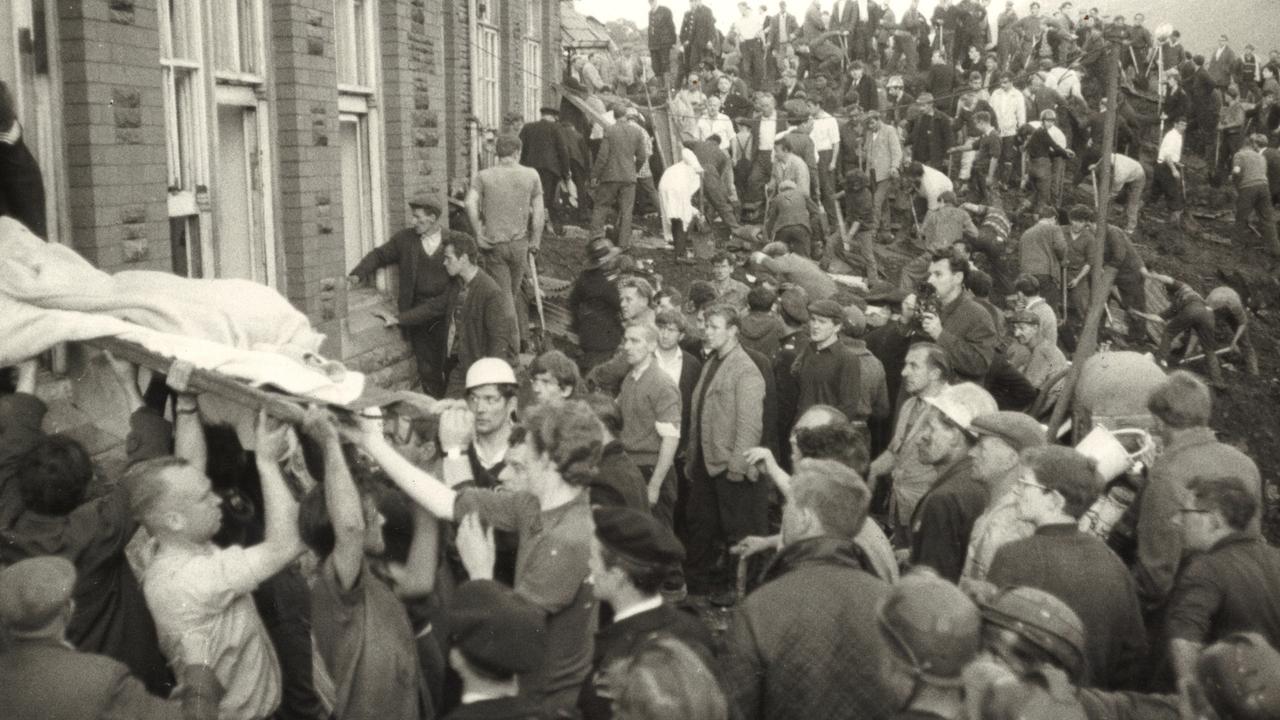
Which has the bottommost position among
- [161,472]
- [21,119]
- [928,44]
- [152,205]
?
[161,472]

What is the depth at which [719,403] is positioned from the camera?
7.73 metres

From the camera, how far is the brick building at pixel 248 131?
590 cm

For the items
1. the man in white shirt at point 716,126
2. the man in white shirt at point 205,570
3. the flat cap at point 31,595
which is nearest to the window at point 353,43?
the man in white shirt at point 205,570

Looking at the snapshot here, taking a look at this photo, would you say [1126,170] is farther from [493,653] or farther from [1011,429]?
[493,653]

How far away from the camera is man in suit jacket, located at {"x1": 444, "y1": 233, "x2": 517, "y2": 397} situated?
8602mm

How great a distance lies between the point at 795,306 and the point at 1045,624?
5.63 metres

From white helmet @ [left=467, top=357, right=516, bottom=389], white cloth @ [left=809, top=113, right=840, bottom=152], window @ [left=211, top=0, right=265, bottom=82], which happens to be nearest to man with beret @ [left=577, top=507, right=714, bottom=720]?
white helmet @ [left=467, top=357, right=516, bottom=389]

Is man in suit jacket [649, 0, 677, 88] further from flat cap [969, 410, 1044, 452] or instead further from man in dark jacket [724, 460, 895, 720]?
man in dark jacket [724, 460, 895, 720]

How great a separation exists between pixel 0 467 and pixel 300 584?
113 centimetres

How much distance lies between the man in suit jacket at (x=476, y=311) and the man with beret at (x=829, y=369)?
6.63 ft

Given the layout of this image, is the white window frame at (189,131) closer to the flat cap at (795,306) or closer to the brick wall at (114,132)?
the brick wall at (114,132)

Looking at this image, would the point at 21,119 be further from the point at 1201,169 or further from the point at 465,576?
the point at 1201,169

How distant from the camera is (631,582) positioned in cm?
368

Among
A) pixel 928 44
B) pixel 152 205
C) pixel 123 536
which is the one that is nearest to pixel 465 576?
pixel 123 536
